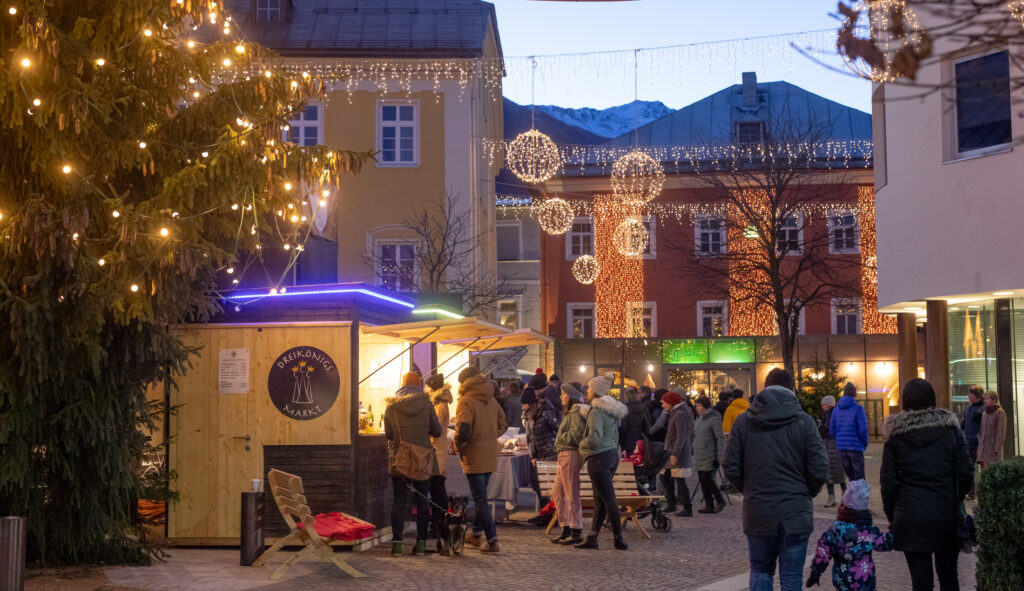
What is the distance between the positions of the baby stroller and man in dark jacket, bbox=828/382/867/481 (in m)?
2.46

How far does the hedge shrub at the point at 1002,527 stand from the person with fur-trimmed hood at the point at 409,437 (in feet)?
20.6

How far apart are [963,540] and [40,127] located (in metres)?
7.85

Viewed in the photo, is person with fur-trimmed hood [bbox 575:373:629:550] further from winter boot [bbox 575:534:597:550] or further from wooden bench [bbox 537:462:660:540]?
wooden bench [bbox 537:462:660:540]

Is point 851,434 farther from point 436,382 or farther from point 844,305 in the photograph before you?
point 844,305

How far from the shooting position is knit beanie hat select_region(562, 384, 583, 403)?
15141mm

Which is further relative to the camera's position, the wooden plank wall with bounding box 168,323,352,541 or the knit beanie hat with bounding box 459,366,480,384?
the knit beanie hat with bounding box 459,366,480,384

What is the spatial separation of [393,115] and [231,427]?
21.4m

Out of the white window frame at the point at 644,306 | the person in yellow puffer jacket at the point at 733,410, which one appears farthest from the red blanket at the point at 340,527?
the white window frame at the point at 644,306

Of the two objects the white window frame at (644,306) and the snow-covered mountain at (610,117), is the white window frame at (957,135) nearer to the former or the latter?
the white window frame at (644,306)

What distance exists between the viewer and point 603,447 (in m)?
13.5

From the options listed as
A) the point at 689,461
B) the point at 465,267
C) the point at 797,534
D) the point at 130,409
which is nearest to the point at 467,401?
the point at 130,409

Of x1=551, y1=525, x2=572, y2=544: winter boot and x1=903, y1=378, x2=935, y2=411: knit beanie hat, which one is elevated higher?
x1=903, y1=378, x2=935, y2=411: knit beanie hat

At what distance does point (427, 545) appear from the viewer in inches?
559

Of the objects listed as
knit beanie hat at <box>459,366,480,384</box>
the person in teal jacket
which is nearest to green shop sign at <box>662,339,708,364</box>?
the person in teal jacket
